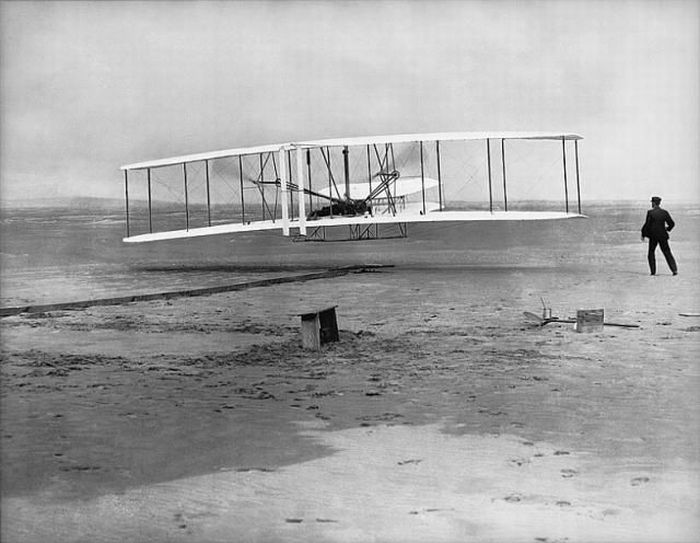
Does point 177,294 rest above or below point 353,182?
below

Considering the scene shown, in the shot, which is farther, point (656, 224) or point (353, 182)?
point (353, 182)

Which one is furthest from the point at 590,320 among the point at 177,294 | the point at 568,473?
the point at 177,294

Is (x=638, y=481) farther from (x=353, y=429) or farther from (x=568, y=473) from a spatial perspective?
(x=353, y=429)

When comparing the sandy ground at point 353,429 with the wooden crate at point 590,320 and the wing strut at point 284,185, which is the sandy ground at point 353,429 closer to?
the wooden crate at point 590,320

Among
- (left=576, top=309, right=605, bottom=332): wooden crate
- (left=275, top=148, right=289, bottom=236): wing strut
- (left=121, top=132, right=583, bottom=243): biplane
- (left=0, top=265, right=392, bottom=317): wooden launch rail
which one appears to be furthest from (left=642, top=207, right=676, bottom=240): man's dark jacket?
(left=275, top=148, right=289, bottom=236): wing strut

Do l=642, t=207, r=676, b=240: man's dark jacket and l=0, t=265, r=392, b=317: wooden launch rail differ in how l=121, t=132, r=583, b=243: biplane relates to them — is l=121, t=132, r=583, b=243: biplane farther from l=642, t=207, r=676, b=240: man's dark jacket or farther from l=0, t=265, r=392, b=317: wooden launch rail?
l=642, t=207, r=676, b=240: man's dark jacket

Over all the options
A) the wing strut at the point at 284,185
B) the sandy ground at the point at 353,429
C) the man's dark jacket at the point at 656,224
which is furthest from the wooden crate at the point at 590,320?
the wing strut at the point at 284,185
